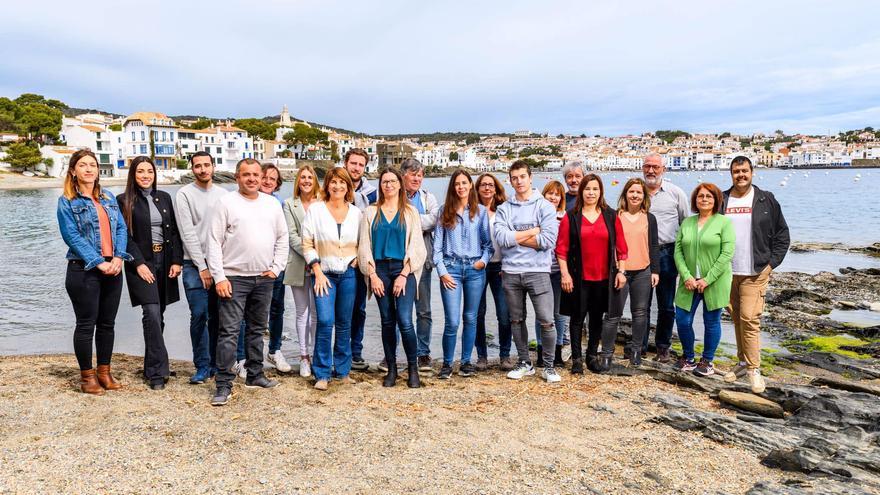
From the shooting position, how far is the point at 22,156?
62.4 m

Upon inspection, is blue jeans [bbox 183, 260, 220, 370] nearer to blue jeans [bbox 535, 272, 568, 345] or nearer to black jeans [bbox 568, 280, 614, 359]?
blue jeans [bbox 535, 272, 568, 345]

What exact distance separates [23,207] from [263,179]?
39.3 m

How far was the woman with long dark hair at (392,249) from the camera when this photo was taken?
4.99 meters

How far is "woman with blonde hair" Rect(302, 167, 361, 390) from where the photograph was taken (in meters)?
4.95

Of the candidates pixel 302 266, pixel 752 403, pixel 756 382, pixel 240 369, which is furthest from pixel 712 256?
pixel 240 369

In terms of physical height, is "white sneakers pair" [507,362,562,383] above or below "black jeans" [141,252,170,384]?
below

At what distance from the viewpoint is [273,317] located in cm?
603

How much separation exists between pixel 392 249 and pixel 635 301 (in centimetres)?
262

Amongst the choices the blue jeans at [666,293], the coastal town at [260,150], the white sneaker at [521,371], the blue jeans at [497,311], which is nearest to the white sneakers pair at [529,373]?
the white sneaker at [521,371]

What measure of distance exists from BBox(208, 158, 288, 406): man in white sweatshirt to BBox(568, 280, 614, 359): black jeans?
9.51 ft

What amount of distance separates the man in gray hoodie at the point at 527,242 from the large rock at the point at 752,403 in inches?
58.3

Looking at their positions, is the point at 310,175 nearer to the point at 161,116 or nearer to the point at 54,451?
the point at 54,451

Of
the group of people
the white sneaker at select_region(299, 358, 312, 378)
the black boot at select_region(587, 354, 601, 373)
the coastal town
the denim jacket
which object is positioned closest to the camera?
the denim jacket

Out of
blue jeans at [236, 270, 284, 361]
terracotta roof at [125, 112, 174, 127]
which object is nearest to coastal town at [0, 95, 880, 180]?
terracotta roof at [125, 112, 174, 127]
